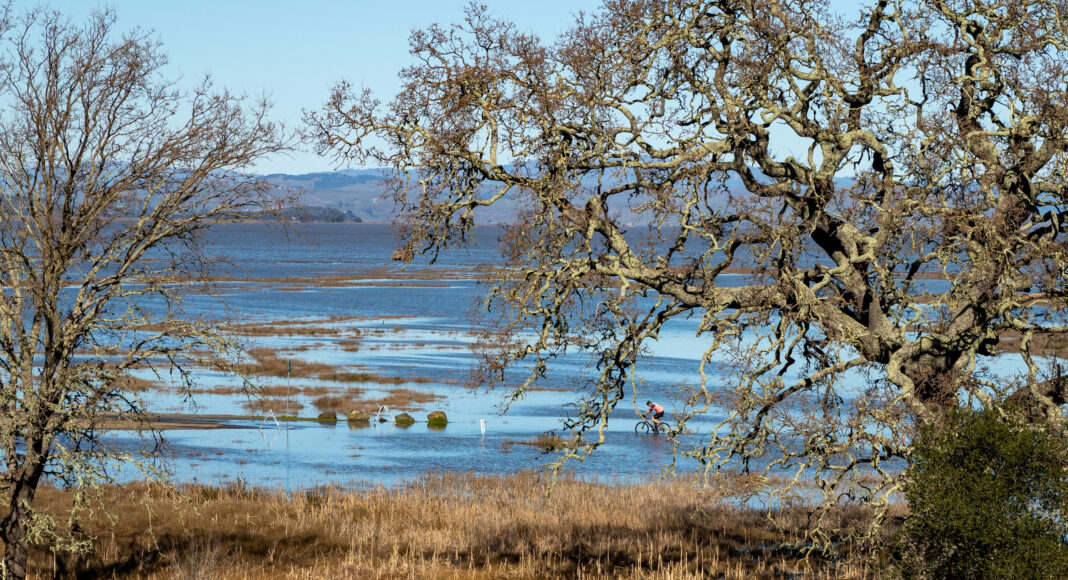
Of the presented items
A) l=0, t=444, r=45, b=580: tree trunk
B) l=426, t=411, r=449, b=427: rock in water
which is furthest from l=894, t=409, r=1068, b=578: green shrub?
l=426, t=411, r=449, b=427: rock in water

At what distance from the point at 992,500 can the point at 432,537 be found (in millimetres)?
10556

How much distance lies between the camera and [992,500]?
11.8 m

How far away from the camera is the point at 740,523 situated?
74.4 ft

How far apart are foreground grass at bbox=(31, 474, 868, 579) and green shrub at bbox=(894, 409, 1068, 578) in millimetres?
2625

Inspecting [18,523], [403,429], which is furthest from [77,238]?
[403,429]

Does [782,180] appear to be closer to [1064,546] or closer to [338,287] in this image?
[1064,546]

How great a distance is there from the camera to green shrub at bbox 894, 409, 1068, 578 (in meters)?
11.5

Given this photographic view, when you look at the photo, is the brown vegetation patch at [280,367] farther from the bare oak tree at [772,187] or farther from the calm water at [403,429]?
the bare oak tree at [772,187]

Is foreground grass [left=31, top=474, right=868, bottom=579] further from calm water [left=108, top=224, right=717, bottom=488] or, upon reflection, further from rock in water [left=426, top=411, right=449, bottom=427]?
rock in water [left=426, top=411, right=449, bottom=427]

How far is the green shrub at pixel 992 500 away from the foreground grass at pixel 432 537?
2.63 m

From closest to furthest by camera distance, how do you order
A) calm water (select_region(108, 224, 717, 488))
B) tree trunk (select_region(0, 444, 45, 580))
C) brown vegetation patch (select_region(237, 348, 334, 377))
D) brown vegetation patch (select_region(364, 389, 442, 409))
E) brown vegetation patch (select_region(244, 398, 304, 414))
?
tree trunk (select_region(0, 444, 45, 580)) < calm water (select_region(108, 224, 717, 488)) < brown vegetation patch (select_region(244, 398, 304, 414)) < brown vegetation patch (select_region(364, 389, 442, 409)) < brown vegetation patch (select_region(237, 348, 334, 377))

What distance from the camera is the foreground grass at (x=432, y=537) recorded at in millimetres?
17156

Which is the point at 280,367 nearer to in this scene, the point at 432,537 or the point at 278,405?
the point at 278,405

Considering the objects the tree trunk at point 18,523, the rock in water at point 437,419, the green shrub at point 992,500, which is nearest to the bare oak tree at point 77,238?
the tree trunk at point 18,523
